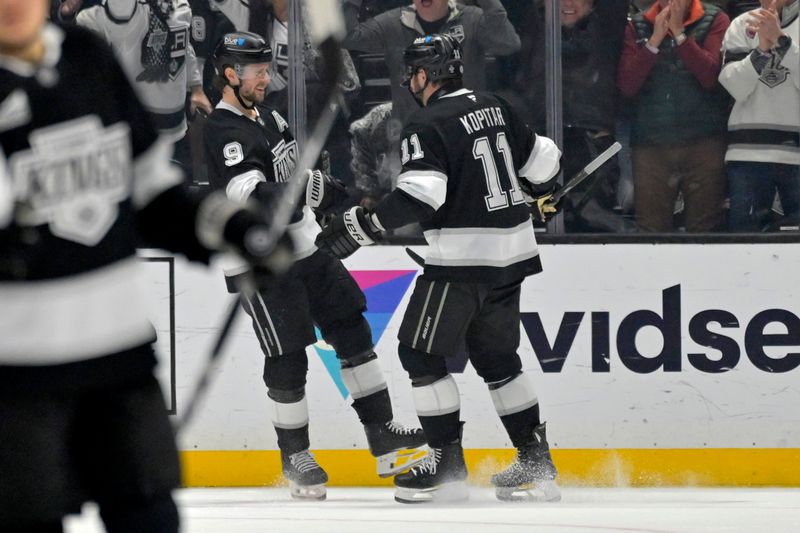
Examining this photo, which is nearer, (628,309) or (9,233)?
(9,233)

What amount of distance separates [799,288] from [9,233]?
13.2ft

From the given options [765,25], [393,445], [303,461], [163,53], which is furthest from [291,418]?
[765,25]

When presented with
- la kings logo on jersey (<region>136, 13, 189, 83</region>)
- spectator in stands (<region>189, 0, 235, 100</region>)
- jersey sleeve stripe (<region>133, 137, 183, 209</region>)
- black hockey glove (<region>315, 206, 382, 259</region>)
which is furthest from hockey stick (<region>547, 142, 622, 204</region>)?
jersey sleeve stripe (<region>133, 137, 183, 209</region>)

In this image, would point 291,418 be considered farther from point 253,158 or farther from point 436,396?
point 253,158

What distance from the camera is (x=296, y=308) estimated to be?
16.8 feet

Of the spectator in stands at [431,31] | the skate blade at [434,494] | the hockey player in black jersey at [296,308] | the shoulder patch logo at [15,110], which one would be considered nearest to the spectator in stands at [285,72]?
the spectator in stands at [431,31]

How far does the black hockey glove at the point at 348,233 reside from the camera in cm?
489

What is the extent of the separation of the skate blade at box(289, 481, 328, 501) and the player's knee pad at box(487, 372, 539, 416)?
67 cm

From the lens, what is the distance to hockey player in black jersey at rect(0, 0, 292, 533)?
6.04 ft

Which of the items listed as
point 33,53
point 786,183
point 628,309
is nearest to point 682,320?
point 628,309

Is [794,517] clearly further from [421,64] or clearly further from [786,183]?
[421,64]

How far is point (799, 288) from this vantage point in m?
5.39

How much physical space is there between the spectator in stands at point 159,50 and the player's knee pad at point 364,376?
102 cm

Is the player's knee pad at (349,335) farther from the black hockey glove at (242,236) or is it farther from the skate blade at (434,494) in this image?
the black hockey glove at (242,236)
